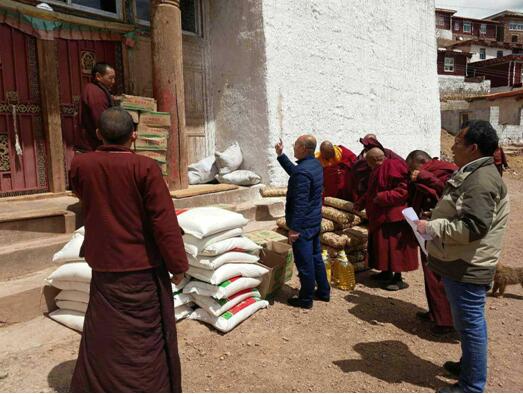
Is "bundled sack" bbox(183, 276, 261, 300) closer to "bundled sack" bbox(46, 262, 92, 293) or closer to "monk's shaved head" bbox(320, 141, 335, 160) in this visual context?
"bundled sack" bbox(46, 262, 92, 293)

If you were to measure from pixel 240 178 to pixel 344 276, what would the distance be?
9.25 ft

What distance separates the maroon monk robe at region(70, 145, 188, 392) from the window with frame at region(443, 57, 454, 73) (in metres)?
36.9

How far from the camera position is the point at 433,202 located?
384cm

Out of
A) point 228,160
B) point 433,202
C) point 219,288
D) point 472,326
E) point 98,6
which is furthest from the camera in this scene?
point 228,160

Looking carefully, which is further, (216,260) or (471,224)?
(216,260)

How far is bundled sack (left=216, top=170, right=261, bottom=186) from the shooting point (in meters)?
6.94

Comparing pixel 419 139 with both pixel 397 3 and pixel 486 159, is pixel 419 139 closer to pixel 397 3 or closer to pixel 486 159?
pixel 397 3

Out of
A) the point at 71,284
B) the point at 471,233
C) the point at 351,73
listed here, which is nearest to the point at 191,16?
the point at 351,73

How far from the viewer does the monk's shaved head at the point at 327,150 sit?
6.32 metres

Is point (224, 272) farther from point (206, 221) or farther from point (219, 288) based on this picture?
point (206, 221)

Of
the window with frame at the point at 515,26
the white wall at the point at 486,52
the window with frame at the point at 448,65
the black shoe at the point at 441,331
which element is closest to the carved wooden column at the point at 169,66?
the black shoe at the point at 441,331

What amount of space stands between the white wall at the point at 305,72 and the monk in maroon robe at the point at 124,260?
4.95 meters

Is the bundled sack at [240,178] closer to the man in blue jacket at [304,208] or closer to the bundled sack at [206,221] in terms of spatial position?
the man in blue jacket at [304,208]

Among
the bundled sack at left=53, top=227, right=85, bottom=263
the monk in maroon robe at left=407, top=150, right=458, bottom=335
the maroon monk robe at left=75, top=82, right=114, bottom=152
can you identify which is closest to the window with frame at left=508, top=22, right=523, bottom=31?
the monk in maroon robe at left=407, top=150, right=458, bottom=335
